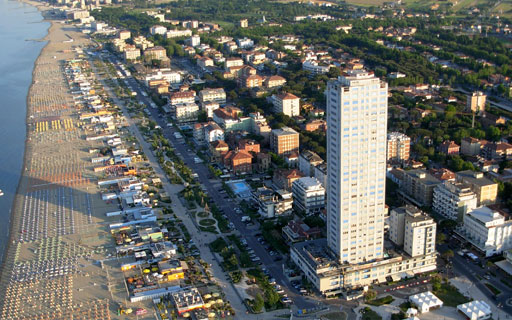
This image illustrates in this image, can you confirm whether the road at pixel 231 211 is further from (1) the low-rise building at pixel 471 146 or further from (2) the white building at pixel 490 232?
(1) the low-rise building at pixel 471 146

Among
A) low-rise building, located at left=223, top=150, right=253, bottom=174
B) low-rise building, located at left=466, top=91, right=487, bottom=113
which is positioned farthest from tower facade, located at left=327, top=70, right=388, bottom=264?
low-rise building, located at left=466, top=91, right=487, bottom=113

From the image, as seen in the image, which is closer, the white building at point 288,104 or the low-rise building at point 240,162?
the low-rise building at point 240,162

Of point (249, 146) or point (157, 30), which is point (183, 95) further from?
point (157, 30)

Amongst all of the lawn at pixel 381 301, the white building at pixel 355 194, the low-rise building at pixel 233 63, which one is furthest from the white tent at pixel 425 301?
the low-rise building at pixel 233 63

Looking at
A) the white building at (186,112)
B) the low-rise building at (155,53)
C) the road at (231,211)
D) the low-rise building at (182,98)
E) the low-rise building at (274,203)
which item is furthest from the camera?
the low-rise building at (155,53)

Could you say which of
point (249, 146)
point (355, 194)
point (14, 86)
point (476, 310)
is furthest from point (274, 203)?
point (14, 86)

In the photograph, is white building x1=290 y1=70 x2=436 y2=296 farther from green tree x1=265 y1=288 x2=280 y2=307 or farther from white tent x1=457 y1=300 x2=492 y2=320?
white tent x1=457 y1=300 x2=492 y2=320

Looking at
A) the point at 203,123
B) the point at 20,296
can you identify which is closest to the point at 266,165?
the point at 203,123
